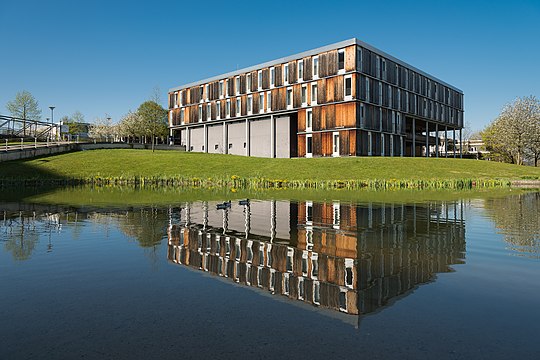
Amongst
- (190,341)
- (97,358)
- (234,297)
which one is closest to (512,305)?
(234,297)

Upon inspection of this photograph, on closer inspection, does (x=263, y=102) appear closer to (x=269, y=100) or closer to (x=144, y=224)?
(x=269, y=100)

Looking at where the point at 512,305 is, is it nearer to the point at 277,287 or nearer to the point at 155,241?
the point at 277,287

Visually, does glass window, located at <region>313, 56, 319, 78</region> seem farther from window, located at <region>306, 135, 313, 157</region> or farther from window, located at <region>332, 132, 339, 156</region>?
window, located at <region>332, 132, 339, 156</region>

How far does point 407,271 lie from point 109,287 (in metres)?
4.58

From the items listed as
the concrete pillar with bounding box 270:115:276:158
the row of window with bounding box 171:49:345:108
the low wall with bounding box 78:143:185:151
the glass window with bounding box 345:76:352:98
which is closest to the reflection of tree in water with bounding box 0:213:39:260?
the glass window with bounding box 345:76:352:98

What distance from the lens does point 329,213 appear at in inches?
553

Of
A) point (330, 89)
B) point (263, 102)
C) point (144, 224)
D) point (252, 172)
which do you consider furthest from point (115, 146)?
point (144, 224)

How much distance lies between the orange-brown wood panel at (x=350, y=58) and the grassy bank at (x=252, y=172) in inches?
514

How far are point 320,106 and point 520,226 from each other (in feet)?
143

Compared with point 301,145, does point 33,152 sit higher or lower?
lower

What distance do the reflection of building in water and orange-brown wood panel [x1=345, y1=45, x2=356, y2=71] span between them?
39179 mm

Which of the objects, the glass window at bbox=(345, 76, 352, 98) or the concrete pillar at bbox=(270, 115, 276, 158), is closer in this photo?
the glass window at bbox=(345, 76, 352, 98)

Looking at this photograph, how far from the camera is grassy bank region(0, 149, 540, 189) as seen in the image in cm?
3175

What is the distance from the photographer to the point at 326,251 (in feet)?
25.5
